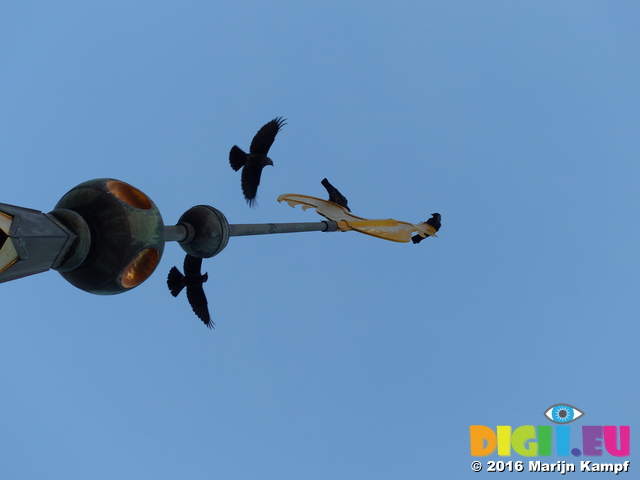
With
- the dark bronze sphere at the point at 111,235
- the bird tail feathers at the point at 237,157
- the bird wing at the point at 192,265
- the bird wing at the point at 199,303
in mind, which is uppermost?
the bird tail feathers at the point at 237,157

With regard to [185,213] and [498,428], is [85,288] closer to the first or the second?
[185,213]

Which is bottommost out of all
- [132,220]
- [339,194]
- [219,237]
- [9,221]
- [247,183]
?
[9,221]

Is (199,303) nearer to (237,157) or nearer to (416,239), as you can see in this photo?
(237,157)

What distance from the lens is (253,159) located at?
1248cm

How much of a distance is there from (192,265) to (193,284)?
0.50 m

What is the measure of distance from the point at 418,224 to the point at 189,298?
32.5 ft

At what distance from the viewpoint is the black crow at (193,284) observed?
1205cm

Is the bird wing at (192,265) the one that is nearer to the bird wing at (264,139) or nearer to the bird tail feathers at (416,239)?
the bird wing at (264,139)

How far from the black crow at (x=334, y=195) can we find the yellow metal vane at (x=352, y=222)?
1.14 feet

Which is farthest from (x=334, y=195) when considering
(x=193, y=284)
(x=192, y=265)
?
(x=193, y=284)

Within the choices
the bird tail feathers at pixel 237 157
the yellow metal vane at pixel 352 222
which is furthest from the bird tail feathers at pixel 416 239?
the bird tail feathers at pixel 237 157

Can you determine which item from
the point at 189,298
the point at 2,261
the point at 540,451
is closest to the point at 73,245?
the point at 2,261

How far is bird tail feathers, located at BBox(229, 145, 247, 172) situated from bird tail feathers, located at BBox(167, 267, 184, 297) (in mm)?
3217

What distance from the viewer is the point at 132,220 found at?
27.6 feet
